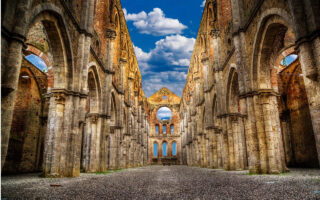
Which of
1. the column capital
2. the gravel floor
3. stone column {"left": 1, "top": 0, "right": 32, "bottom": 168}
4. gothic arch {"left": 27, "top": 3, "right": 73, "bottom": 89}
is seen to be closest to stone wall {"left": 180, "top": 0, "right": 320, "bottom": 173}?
the gravel floor

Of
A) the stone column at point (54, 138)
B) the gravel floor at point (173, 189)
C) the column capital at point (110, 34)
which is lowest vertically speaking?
the gravel floor at point (173, 189)

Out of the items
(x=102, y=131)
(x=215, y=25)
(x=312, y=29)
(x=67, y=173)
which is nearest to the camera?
(x=312, y=29)

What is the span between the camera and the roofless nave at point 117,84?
6234 millimetres

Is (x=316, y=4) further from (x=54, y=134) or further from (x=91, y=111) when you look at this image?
(x=91, y=111)

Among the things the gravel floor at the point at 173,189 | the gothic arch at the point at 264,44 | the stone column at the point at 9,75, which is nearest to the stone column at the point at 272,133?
the gothic arch at the point at 264,44

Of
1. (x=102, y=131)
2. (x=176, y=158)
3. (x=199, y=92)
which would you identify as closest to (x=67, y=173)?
(x=102, y=131)

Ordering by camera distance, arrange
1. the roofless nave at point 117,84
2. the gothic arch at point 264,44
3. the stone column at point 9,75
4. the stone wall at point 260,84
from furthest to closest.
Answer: the gothic arch at point 264,44 → the stone wall at point 260,84 → the roofless nave at point 117,84 → the stone column at point 9,75

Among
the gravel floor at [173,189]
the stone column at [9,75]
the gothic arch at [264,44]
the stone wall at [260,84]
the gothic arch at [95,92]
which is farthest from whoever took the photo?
the gothic arch at [95,92]

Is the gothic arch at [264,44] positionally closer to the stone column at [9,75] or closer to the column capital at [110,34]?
the stone column at [9,75]

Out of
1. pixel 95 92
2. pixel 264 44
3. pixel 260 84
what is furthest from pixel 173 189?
pixel 95 92

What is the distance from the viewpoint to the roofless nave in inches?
245

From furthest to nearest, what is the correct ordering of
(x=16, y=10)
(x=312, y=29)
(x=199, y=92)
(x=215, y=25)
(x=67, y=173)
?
(x=199, y=92) → (x=215, y=25) → (x=67, y=173) → (x=312, y=29) → (x=16, y=10)

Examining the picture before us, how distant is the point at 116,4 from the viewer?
67.3 ft

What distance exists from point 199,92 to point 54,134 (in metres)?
20.1
